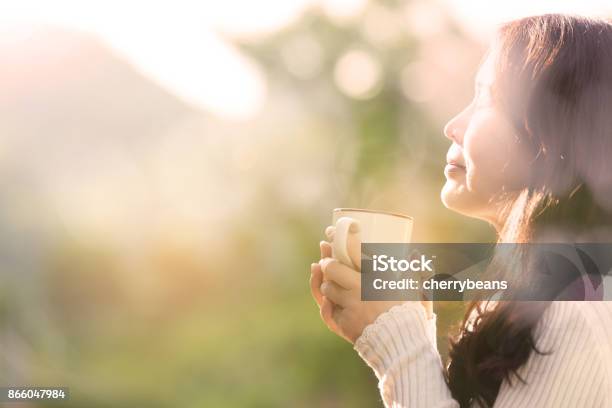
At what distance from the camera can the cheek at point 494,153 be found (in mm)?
771

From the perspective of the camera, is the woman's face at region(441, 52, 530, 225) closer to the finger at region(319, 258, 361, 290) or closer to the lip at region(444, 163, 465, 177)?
the lip at region(444, 163, 465, 177)

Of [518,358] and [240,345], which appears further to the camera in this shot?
[240,345]

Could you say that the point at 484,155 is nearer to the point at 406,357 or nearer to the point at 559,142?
the point at 559,142

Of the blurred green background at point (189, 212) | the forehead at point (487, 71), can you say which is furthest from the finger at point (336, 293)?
the blurred green background at point (189, 212)

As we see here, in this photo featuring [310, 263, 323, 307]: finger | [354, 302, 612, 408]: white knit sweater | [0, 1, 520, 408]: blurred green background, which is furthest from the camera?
[0, 1, 520, 408]: blurred green background

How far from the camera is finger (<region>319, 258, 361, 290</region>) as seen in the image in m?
0.74

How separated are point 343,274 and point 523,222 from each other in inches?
7.6

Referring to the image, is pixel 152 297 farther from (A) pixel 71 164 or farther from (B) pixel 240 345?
(A) pixel 71 164

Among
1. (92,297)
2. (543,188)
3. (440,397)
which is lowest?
(440,397)

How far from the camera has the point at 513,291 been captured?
29.0 inches

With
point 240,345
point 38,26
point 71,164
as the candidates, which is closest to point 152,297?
point 240,345

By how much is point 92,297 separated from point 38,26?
1699 mm

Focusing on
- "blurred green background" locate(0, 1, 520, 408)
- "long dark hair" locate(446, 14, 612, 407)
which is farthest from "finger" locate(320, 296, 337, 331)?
"blurred green background" locate(0, 1, 520, 408)

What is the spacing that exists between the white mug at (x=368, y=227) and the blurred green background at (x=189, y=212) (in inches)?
132
